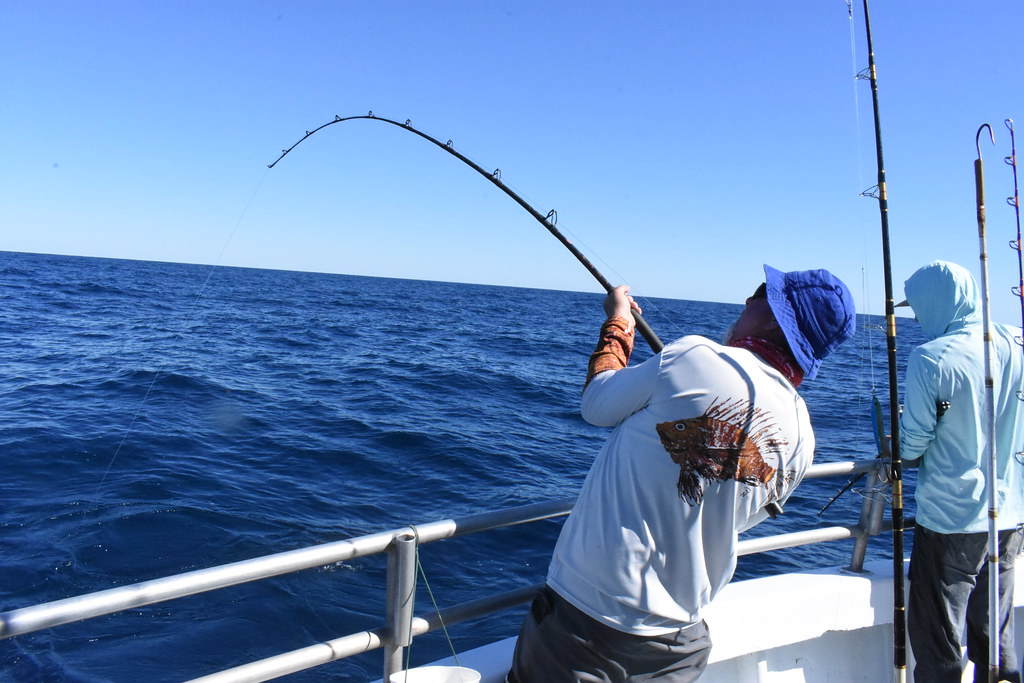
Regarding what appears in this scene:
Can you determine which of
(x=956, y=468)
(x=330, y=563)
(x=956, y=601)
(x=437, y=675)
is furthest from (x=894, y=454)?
(x=330, y=563)

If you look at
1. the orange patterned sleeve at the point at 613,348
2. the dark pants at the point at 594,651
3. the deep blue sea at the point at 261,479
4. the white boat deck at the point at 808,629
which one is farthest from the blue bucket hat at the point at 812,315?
the deep blue sea at the point at 261,479

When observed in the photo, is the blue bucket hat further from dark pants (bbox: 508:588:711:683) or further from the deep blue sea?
the deep blue sea

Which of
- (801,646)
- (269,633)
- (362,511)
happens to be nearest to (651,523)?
(801,646)

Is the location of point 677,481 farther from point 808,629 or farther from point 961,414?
point 808,629

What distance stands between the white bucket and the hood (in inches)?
75.4

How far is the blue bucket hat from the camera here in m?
1.49

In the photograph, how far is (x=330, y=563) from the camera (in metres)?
1.83

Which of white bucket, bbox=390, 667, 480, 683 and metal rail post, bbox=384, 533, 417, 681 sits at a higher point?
metal rail post, bbox=384, 533, 417, 681

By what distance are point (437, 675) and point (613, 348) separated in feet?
2.91

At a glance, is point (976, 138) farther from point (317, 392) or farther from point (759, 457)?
point (317, 392)

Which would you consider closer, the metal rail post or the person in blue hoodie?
the metal rail post

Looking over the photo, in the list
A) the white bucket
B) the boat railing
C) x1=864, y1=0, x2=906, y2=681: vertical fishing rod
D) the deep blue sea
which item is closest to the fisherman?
the white bucket

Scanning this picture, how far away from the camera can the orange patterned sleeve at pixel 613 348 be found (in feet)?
5.19

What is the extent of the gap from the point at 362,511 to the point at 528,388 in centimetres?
776
